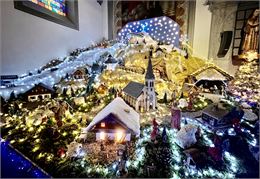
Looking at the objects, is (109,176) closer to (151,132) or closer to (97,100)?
(151,132)

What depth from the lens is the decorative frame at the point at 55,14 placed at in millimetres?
3371

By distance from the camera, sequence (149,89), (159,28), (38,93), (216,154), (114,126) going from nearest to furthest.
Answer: (216,154) < (114,126) < (149,89) < (38,93) < (159,28)

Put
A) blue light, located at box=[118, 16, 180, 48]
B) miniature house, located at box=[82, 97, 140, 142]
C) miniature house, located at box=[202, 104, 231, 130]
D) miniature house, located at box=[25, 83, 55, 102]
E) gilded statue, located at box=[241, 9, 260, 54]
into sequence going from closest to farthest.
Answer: miniature house, located at box=[82, 97, 140, 142] → miniature house, located at box=[202, 104, 231, 130] → miniature house, located at box=[25, 83, 55, 102] → gilded statue, located at box=[241, 9, 260, 54] → blue light, located at box=[118, 16, 180, 48]

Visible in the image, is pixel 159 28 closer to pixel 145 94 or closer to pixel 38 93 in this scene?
Answer: pixel 145 94

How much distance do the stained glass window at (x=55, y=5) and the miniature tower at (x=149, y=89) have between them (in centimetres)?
336

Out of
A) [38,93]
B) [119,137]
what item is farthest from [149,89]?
[38,93]

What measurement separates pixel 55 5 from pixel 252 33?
531cm

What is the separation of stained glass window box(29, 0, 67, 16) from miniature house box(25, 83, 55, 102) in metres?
2.29

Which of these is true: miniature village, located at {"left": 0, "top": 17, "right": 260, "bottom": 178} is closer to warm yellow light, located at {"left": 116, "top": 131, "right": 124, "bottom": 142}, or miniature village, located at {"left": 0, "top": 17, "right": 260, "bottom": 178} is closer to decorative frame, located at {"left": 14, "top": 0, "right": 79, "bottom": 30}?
warm yellow light, located at {"left": 116, "top": 131, "right": 124, "bottom": 142}

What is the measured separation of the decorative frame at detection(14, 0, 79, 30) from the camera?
3.37m

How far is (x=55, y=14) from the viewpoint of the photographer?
173 inches

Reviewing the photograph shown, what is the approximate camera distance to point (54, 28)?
14.0 feet

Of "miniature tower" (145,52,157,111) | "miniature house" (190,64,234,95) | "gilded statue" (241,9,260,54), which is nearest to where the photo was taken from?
"miniature tower" (145,52,157,111)

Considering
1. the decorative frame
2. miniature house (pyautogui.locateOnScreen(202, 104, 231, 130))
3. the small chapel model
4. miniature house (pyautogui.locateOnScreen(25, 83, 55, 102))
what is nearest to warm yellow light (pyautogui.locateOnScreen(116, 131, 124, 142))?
the small chapel model
